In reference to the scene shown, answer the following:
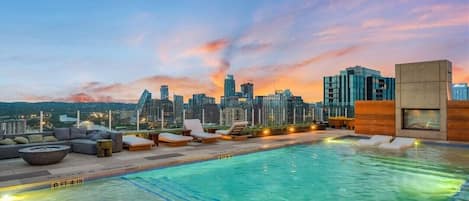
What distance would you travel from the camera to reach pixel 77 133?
25.5 ft

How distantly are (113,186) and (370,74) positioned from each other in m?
20.8

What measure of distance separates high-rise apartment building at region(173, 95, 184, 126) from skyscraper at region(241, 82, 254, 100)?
358 centimetres

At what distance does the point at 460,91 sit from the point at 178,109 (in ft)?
34.1

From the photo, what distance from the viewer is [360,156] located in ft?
24.3

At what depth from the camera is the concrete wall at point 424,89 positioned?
31.8 feet

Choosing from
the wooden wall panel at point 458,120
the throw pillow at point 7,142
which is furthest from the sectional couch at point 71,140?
the wooden wall panel at point 458,120

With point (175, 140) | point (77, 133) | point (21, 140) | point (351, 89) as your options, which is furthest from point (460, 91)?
point (21, 140)

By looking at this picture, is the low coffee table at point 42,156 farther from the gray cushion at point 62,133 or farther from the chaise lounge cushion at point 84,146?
the gray cushion at point 62,133

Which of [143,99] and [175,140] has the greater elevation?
[143,99]

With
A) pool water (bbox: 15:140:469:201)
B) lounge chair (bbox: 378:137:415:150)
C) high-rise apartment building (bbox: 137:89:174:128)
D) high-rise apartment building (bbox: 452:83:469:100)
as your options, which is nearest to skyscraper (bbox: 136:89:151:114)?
high-rise apartment building (bbox: 137:89:174:128)

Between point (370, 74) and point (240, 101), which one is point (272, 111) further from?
point (370, 74)

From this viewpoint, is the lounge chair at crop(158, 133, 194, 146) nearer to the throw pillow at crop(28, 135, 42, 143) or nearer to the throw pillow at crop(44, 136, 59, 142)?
the throw pillow at crop(44, 136, 59, 142)

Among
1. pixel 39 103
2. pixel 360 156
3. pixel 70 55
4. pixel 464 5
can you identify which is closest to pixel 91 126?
pixel 39 103

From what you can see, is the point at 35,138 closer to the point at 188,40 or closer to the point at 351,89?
the point at 188,40
